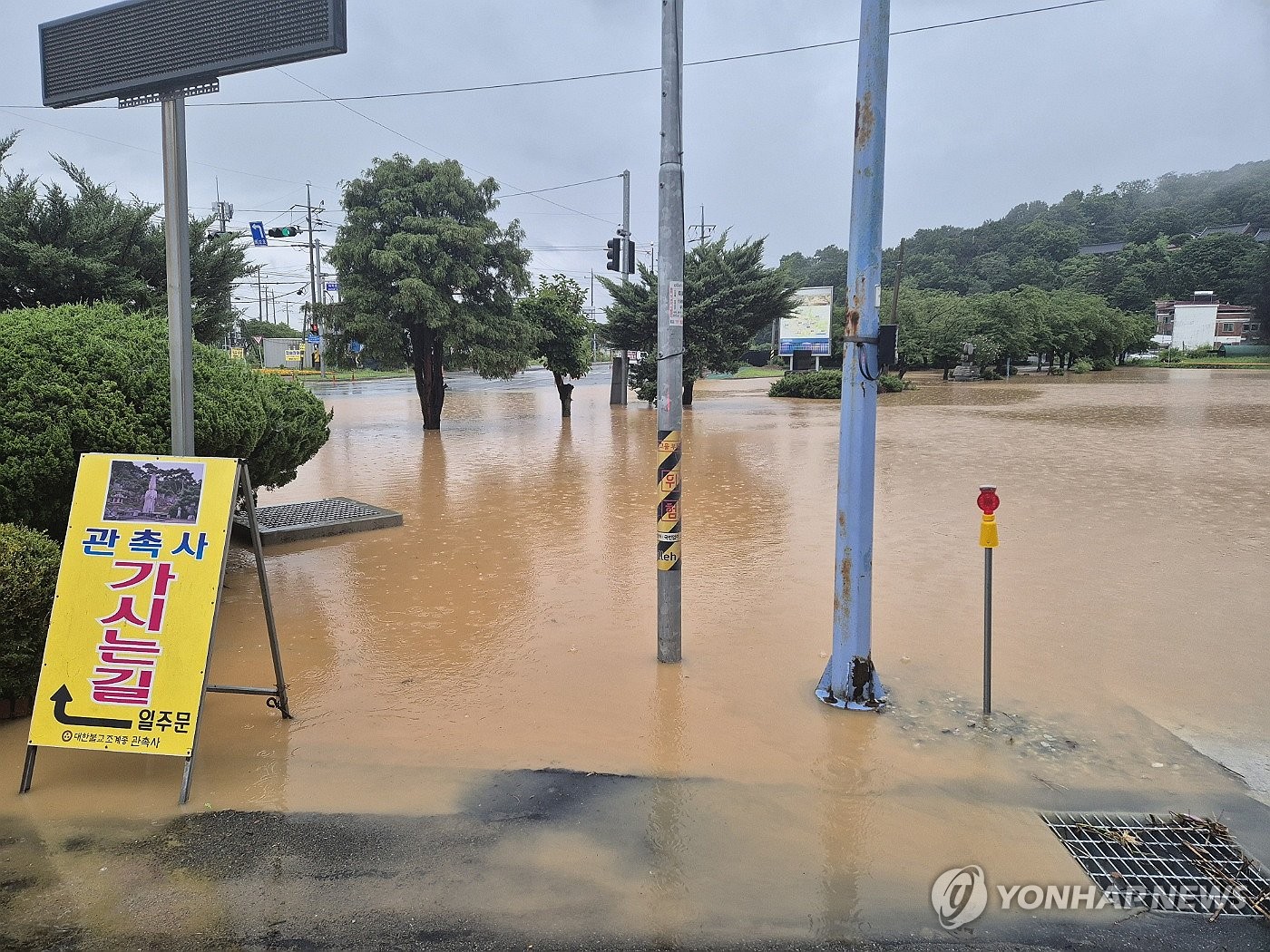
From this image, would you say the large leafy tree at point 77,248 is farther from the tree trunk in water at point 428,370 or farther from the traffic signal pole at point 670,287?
the traffic signal pole at point 670,287

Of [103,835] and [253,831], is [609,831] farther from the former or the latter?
[103,835]

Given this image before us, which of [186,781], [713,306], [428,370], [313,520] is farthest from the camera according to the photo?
[713,306]

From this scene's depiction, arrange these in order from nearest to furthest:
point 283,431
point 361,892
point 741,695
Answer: point 361,892
point 741,695
point 283,431

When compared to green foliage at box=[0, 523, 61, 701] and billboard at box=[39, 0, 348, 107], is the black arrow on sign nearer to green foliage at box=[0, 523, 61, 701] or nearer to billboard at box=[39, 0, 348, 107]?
green foliage at box=[0, 523, 61, 701]

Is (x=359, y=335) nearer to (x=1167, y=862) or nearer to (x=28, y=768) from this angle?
(x=28, y=768)

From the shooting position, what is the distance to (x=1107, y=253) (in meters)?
95.9

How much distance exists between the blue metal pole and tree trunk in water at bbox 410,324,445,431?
14593mm

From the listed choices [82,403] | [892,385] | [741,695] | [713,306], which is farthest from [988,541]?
[892,385]

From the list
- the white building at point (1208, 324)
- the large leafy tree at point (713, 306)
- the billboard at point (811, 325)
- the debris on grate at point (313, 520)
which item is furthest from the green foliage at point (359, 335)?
the white building at point (1208, 324)

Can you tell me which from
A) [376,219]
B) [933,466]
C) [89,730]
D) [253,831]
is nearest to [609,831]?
[253,831]

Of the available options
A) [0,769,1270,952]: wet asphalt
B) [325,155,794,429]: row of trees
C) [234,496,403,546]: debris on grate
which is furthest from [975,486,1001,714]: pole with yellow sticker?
[325,155,794,429]: row of trees

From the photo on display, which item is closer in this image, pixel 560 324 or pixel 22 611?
pixel 22 611

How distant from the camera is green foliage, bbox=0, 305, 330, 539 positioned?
5.54 meters

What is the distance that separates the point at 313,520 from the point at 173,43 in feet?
19.0
